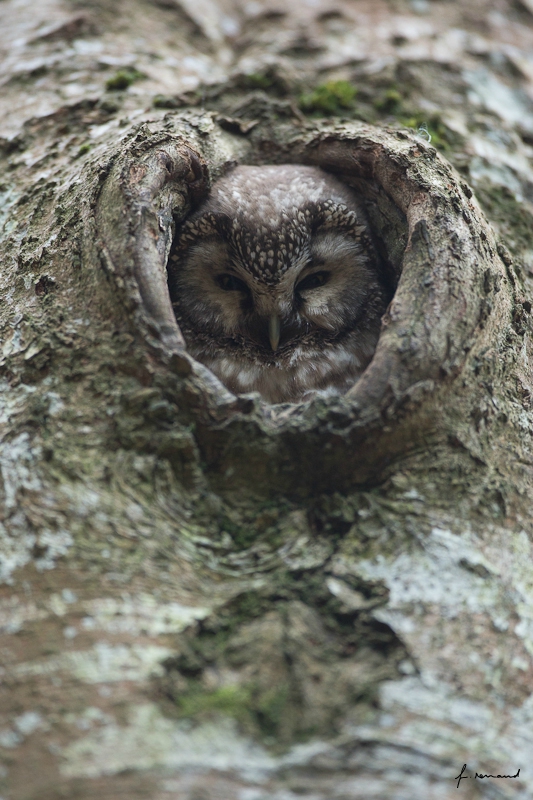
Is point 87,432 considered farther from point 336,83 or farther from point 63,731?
point 336,83

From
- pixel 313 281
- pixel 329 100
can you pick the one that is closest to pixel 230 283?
pixel 313 281

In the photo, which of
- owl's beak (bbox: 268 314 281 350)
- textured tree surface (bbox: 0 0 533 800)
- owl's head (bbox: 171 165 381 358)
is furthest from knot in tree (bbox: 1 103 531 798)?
owl's beak (bbox: 268 314 281 350)

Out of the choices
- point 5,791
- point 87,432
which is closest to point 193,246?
point 87,432

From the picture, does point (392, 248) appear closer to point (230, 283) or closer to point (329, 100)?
point (230, 283)

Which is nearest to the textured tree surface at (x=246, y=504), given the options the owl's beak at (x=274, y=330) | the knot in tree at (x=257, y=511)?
the knot in tree at (x=257, y=511)

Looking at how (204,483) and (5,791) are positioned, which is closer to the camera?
(5,791)

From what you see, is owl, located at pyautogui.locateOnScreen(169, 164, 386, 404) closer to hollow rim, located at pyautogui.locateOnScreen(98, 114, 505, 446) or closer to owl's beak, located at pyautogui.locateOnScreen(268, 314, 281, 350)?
owl's beak, located at pyautogui.locateOnScreen(268, 314, 281, 350)

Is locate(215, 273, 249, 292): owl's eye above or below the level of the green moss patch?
below

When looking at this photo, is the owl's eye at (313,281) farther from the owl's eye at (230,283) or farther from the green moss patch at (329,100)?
the green moss patch at (329,100)
